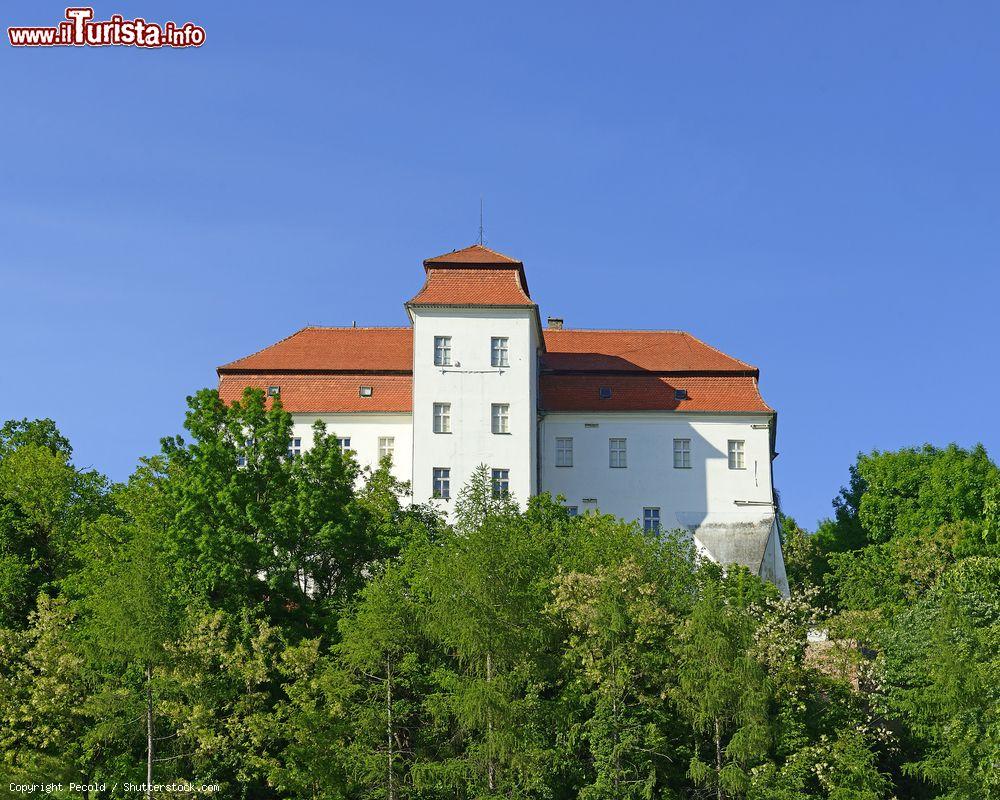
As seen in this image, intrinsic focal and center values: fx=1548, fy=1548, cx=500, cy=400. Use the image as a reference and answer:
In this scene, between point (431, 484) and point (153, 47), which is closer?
point (153, 47)

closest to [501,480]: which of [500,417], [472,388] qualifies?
[500,417]

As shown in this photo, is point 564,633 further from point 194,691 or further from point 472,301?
point 472,301

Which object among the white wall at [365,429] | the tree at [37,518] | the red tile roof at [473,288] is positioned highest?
the red tile roof at [473,288]

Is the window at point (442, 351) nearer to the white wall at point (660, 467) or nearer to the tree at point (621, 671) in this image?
the white wall at point (660, 467)

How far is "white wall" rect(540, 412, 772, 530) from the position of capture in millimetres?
57625

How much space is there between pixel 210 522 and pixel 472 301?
1628 centimetres

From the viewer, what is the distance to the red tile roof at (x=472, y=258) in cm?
5744

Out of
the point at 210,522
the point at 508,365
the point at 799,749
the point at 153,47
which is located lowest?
the point at 799,749

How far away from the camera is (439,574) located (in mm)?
39938

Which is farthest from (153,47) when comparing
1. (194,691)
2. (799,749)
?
(799,749)

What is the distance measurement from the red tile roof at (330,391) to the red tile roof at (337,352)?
1.17 ft

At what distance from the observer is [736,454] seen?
58.4 meters

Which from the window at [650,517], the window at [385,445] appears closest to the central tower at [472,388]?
the window at [385,445]

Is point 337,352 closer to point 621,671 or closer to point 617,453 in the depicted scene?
point 617,453
